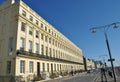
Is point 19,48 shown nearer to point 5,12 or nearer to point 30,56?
point 30,56

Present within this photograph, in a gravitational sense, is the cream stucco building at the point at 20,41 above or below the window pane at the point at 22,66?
above

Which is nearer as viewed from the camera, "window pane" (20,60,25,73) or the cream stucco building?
the cream stucco building

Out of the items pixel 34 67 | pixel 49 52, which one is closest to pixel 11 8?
pixel 34 67

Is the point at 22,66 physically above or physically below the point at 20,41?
below

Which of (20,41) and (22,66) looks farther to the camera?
(20,41)

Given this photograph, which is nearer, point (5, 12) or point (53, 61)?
point (5, 12)

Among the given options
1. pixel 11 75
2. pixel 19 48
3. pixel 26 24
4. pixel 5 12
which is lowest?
pixel 11 75

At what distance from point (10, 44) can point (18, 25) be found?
13.8 ft

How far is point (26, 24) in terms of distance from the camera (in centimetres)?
2939

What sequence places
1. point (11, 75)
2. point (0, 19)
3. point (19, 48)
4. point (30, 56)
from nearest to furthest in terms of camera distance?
point (11, 75) < point (19, 48) < point (30, 56) < point (0, 19)

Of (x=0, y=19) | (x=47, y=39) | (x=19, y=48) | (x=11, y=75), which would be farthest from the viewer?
(x=47, y=39)

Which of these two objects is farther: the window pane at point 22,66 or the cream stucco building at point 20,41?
the window pane at point 22,66

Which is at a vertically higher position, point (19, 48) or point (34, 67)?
point (19, 48)

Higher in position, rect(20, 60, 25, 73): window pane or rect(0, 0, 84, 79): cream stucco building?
rect(0, 0, 84, 79): cream stucco building
